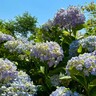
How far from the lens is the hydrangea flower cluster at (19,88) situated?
3.84 m

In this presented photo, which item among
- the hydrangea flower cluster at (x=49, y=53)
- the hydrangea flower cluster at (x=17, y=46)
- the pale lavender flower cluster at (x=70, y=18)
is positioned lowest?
the hydrangea flower cluster at (x=49, y=53)

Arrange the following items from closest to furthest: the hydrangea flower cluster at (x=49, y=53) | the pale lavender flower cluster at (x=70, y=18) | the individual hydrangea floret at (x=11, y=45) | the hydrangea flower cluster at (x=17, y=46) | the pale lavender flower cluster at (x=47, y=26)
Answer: the hydrangea flower cluster at (x=49, y=53), the hydrangea flower cluster at (x=17, y=46), the individual hydrangea floret at (x=11, y=45), the pale lavender flower cluster at (x=70, y=18), the pale lavender flower cluster at (x=47, y=26)

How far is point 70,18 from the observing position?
5457 millimetres

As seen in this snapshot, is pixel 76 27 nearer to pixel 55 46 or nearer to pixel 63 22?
pixel 63 22

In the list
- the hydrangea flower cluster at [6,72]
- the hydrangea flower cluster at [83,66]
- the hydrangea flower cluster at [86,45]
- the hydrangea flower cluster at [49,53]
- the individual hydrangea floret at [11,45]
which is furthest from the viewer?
the individual hydrangea floret at [11,45]

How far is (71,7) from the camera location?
557cm

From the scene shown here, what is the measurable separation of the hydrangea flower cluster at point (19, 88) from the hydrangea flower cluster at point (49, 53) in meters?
0.45

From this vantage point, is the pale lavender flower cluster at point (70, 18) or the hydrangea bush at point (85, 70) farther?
the pale lavender flower cluster at point (70, 18)

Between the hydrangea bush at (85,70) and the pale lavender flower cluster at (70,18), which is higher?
the pale lavender flower cluster at (70,18)

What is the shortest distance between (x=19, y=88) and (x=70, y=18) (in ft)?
6.30

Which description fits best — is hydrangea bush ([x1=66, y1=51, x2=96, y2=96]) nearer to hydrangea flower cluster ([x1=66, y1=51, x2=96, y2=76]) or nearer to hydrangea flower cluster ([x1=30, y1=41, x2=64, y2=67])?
hydrangea flower cluster ([x1=66, y1=51, x2=96, y2=76])

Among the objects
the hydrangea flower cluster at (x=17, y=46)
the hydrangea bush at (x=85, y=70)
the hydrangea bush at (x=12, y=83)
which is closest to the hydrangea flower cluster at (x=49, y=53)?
the hydrangea bush at (x=12, y=83)

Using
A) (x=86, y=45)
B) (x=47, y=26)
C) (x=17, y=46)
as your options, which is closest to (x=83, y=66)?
(x=86, y=45)

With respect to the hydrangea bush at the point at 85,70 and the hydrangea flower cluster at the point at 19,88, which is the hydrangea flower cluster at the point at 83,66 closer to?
the hydrangea bush at the point at 85,70
